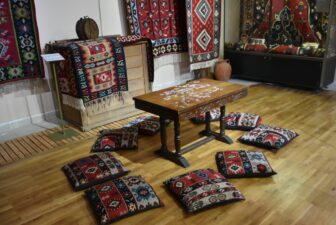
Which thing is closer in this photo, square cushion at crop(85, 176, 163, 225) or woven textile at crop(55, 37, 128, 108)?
square cushion at crop(85, 176, 163, 225)

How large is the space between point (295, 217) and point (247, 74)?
12.0 ft

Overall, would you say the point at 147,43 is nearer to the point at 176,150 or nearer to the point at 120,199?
the point at 176,150

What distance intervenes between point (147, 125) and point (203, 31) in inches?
92.1

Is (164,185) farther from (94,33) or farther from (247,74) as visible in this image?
(247,74)

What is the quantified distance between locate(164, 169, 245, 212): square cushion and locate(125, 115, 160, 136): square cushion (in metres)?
1.07

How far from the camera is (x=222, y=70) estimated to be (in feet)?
17.1

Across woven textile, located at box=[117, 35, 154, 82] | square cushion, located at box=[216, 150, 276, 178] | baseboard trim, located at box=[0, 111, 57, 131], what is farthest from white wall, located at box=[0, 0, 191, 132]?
square cushion, located at box=[216, 150, 276, 178]

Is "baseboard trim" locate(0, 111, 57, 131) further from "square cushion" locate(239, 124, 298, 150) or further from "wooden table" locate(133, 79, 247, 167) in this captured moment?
"square cushion" locate(239, 124, 298, 150)

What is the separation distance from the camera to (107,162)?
2.61m

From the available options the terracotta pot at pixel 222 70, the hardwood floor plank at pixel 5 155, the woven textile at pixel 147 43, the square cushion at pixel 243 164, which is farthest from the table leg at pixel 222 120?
the terracotta pot at pixel 222 70

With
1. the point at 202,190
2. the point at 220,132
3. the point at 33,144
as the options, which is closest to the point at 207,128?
the point at 220,132

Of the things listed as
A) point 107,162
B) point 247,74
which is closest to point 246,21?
point 247,74

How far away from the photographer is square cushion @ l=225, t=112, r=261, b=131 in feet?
10.9

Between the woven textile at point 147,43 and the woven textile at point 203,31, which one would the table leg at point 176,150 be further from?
the woven textile at point 203,31
